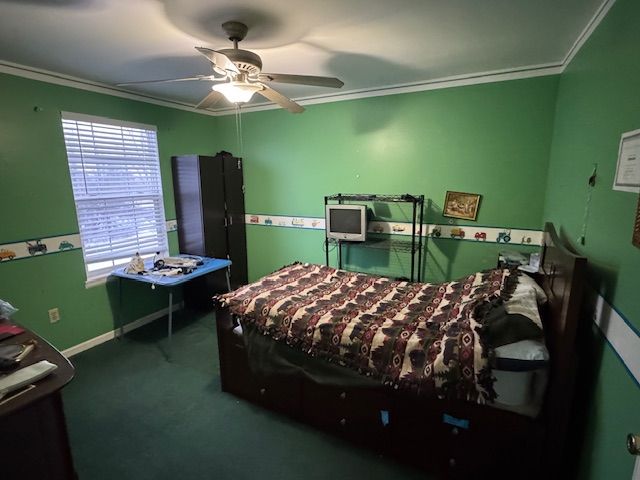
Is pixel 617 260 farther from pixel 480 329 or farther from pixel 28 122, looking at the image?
pixel 28 122

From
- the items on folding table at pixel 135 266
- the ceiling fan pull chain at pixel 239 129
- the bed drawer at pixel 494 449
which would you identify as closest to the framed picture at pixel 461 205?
the bed drawer at pixel 494 449

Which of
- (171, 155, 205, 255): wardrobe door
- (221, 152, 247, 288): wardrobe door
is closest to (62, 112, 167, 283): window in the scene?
(171, 155, 205, 255): wardrobe door

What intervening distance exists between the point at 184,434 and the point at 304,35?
8.54ft

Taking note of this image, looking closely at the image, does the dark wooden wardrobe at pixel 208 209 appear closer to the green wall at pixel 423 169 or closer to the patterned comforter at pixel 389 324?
the green wall at pixel 423 169

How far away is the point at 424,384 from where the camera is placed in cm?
153

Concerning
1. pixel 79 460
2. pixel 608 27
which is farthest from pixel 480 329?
pixel 79 460

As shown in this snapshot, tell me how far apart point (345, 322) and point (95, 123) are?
292 centimetres

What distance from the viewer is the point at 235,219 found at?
13.3 feet

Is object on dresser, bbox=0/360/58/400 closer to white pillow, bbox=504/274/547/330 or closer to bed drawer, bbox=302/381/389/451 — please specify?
bed drawer, bbox=302/381/389/451

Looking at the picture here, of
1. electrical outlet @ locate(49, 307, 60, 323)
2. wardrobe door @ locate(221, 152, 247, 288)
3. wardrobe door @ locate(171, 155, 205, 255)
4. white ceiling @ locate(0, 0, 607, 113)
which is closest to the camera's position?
white ceiling @ locate(0, 0, 607, 113)

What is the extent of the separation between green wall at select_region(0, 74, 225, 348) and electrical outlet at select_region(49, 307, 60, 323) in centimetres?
3

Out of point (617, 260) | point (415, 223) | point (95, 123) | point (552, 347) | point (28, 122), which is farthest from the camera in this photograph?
point (415, 223)

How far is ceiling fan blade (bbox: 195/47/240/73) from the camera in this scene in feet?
4.95

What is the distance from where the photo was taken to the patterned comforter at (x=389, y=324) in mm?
1499
